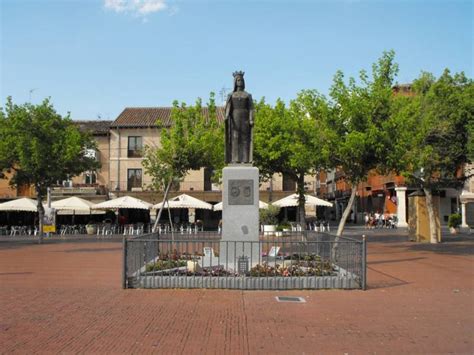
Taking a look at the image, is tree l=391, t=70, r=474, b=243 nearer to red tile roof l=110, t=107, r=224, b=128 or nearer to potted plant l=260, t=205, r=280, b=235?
potted plant l=260, t=205, r=280, b=235

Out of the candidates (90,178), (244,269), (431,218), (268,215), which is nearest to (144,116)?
(90,178)

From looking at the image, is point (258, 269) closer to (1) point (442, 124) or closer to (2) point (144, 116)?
(1) point (442, 124)

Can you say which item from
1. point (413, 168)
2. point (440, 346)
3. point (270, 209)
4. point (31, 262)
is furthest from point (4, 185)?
point (440, 346)

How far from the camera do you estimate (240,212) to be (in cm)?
1328

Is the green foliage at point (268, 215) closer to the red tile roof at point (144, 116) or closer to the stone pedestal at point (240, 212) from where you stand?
the stone pedestal at point (240, 212)

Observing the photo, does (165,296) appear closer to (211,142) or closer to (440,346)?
(440,346)

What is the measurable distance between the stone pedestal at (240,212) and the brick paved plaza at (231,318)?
2118mm

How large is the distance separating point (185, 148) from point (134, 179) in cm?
2775

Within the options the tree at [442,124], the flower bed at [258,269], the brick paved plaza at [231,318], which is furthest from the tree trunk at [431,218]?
the flower bed at [258,269]

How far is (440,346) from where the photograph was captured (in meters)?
7.07

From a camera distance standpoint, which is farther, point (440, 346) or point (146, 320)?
point (146, 320)

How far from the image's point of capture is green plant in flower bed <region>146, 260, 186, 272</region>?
40.6 ft

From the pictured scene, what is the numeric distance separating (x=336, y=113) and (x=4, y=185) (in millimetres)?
41698

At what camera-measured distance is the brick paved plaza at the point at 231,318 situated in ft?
23.1
